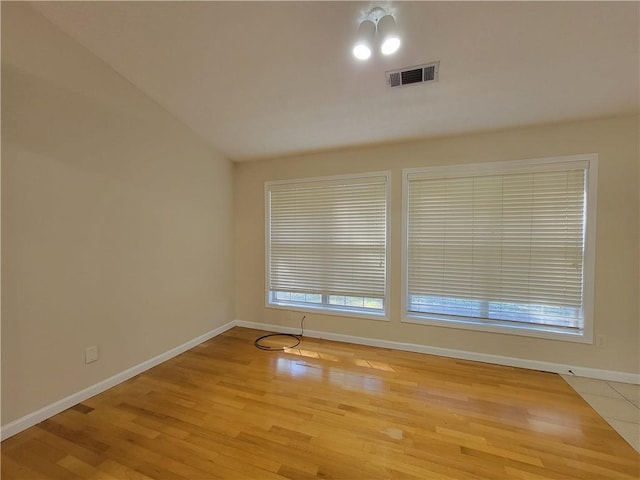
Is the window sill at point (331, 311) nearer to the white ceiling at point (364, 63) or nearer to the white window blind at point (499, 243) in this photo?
the white window blind at point (499, 243)

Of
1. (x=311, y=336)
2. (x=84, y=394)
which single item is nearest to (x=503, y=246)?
(x=311, y=336)

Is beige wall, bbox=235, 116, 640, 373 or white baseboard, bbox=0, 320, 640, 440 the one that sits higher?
beige wall, bbox=235, 116, 640, 373

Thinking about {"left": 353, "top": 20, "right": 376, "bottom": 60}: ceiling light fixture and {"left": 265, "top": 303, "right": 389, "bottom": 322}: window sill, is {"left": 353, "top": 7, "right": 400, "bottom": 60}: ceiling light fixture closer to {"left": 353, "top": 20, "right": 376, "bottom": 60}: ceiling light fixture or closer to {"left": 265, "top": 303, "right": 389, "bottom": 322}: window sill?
{"left": 353, "top": 20, "right": 376, "bottom": 60}: ceiling light fixture

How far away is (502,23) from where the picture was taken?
5.65 ft

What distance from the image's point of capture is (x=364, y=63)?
6.91 feet

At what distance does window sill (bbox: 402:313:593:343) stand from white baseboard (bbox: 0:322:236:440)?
2.63 meters

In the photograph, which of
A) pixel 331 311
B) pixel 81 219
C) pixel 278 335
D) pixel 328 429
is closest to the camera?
pixel 328 429

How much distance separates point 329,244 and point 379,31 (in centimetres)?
233

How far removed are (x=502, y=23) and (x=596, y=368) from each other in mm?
3063

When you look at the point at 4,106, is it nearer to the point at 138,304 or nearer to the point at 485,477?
the point at 138,304

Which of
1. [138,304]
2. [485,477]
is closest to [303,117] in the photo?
[138,304]

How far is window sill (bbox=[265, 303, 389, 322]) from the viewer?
3.33 m

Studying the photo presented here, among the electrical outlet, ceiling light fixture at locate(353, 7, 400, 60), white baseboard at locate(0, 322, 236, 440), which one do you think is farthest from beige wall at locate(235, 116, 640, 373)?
the electrical outlet

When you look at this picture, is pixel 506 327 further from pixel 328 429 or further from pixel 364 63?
pixel 364 63
